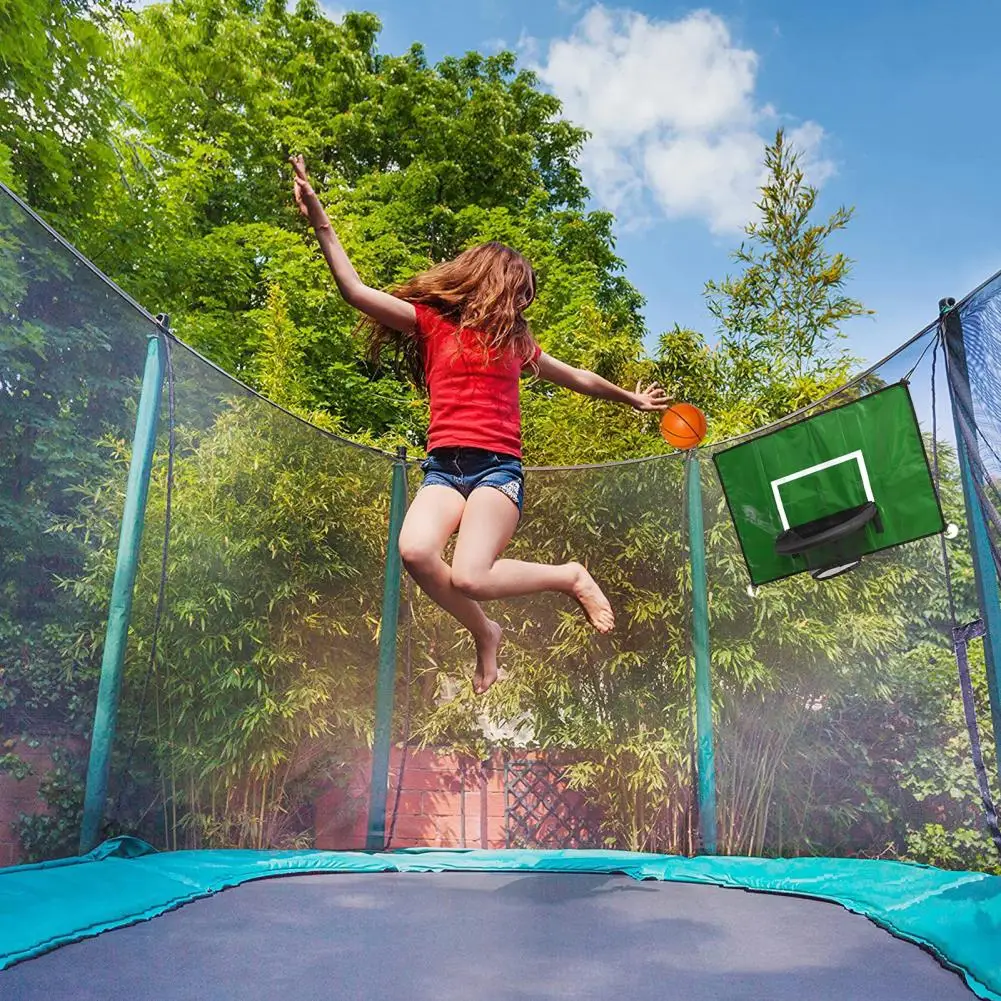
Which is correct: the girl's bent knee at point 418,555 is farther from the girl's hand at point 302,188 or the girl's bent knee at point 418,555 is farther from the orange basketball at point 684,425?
the orange basketball at point 684,425

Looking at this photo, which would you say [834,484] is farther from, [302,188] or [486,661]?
[302,188]

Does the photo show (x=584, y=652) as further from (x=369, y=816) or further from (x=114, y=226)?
(x=114, y=226)

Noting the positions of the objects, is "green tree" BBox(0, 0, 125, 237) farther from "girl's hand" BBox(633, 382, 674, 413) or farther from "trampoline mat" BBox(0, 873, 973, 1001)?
"trampoline mat" BBox(0, 873, 973, 1001)

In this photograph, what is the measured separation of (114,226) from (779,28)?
5878mm

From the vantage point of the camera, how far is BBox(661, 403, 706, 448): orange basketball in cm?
280

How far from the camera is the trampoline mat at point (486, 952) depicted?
4.04 ft

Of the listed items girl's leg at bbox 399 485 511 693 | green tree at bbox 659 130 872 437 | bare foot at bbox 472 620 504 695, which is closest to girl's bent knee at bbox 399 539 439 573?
girl's leg at bbox 399 485 511 693

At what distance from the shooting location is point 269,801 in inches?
103

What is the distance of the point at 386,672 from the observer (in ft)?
9.90

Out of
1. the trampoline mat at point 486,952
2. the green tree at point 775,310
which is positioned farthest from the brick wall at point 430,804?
the green tree at point 775,310

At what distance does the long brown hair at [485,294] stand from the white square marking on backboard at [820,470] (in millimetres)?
805

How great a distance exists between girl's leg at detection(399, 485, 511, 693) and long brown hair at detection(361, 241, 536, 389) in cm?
35

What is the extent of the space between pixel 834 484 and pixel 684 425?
0.67 m

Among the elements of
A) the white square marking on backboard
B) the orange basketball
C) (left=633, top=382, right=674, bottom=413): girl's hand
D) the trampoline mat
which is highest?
the orange basketball
